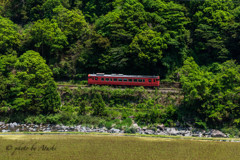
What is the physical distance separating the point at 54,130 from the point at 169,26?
22.0 metres

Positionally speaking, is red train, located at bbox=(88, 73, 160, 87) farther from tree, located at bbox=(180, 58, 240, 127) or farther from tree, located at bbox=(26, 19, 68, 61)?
tree, located at bbox=(26, 19, 68, 61)

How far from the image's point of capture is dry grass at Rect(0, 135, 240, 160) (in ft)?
81.9

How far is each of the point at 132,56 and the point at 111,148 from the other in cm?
1676

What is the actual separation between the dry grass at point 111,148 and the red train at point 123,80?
33.4ft

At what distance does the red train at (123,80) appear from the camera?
38281mm

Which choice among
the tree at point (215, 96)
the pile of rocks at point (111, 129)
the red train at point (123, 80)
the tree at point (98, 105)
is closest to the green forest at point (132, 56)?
the tree at point (98, 105)

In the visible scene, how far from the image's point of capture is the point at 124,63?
4053cm

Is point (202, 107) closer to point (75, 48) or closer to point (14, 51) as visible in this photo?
point (75, 48)

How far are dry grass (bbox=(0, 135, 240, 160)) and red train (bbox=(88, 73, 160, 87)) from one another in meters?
10.2

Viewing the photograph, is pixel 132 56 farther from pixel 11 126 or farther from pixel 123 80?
pixel 11 126

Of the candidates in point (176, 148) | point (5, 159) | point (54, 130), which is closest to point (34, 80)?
point (54, 130)

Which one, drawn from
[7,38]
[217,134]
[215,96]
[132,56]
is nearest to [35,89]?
[7,38]

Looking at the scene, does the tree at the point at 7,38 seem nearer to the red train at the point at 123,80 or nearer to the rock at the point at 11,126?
the rock at the point at 11,126

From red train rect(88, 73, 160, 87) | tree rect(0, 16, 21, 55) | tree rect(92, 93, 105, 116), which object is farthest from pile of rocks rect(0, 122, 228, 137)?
tree rect(0, 16, 21, 55)
